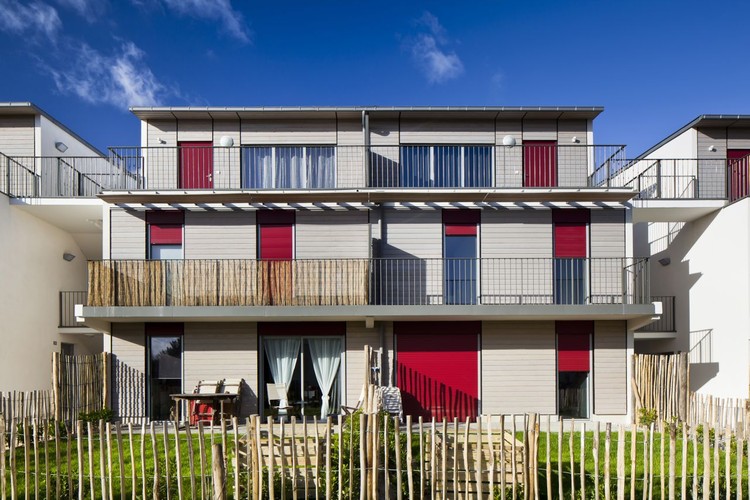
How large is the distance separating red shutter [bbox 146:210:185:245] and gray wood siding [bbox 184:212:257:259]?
22cm

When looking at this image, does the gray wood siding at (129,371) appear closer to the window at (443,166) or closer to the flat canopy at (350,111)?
the flat canopy at (350,111)

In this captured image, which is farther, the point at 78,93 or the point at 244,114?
the point at 78,93

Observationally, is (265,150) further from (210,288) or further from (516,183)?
(516,183)

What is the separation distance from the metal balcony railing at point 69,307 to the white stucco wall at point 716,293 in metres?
17.9

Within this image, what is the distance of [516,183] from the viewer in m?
16.9

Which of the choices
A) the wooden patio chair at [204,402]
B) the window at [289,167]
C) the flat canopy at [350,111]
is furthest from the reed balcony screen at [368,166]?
the wooden patio chair at [204,402]

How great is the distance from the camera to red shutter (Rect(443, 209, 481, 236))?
16297 mm

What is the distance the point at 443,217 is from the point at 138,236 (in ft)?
25.4

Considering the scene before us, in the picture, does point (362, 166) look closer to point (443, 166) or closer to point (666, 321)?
point (443, 166)

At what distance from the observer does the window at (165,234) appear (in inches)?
640

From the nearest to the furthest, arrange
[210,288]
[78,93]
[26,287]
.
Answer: [210,288] → [26,287] → [78,93]

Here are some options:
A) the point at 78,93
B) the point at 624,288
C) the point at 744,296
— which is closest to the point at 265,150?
the point at 624,288

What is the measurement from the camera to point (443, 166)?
55.1 ft

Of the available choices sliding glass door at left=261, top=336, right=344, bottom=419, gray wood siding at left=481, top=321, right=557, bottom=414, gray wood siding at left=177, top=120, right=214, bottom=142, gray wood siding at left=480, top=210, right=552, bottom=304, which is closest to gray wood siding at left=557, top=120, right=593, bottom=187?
gray wood siding at left=480, top=210, right=552, bottom=304
